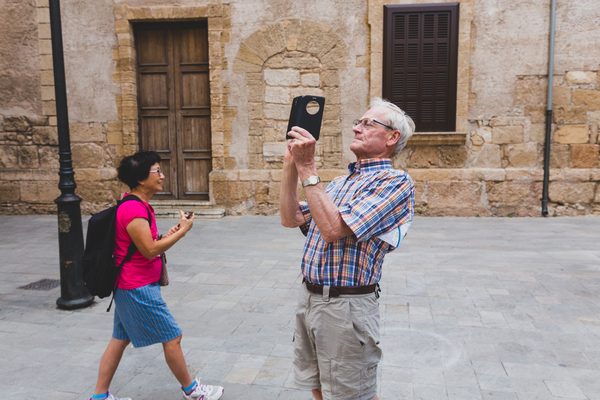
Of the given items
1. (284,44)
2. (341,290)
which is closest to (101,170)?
(284,44)

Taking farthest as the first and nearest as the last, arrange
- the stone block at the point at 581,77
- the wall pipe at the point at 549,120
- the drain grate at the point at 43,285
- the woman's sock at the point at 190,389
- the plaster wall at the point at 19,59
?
1. the plaster wall at the point at 19,59
2. the stone block at the point at 581,77
3. the wall pipe at the point at 549,120
4. the drain grate at the point at 43,285
5. the woman's sock at the point at 190,389

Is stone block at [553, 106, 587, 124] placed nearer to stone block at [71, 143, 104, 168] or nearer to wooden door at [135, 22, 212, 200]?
wooden door at [135, 22, 212, 200]

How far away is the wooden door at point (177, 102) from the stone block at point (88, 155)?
33.8 inches

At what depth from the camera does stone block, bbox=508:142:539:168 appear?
8477mm

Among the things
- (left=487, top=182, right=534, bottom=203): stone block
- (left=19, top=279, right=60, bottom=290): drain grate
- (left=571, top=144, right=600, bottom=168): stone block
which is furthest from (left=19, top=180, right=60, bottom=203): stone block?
(left=571, top=144, right=600, bottom=168): stone block

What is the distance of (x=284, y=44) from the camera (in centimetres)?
876

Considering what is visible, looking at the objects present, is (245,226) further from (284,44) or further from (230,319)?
(230,319)

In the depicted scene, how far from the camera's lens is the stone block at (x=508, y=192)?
852 cm

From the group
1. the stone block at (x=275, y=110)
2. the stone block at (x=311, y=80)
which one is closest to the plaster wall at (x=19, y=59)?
the stone block at (x=275, y=110)

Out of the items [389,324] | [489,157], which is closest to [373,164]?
[389,324]

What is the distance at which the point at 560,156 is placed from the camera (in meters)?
8.41

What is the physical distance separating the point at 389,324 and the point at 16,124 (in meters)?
8.91

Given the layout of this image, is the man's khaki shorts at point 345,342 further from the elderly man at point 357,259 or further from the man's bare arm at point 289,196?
the man's bare arm at point 289,196

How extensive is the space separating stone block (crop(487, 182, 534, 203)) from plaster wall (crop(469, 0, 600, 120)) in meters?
1.29
